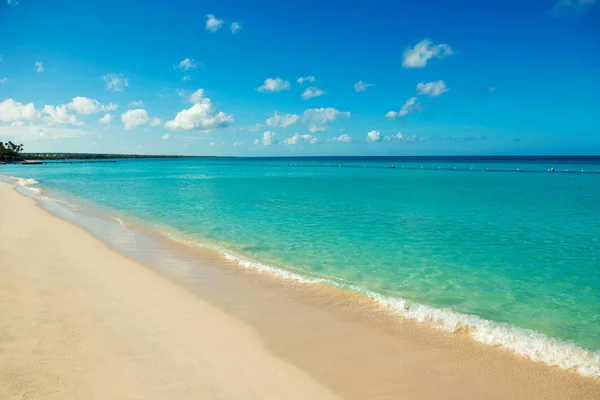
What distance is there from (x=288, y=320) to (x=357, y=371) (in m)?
2.06

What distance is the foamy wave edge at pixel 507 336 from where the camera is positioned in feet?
17.9

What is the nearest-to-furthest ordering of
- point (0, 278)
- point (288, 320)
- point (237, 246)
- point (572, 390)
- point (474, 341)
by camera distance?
point (572, 390) → point (474, 341) → point (288, 320) → point (0, 278) → point (237, 246)

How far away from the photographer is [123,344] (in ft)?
18.4

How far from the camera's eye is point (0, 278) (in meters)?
8.50

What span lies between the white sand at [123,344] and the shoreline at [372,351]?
1.40 feet

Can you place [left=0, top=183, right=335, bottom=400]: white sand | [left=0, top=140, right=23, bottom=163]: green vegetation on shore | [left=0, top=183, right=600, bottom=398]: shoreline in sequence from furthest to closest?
[left=0, top=140, right=23, bottom=163]: green vegetation on shore < [left=0, top=183, right=600, bottom=398]: shoreline < [left=0, top=183, right=335, bottom=400]: white sand

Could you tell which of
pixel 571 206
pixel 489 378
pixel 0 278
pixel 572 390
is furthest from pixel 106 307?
pixel 571 206

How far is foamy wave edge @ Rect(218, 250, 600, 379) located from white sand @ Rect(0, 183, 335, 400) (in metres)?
3.29

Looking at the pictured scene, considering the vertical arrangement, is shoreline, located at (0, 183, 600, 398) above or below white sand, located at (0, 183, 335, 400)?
below

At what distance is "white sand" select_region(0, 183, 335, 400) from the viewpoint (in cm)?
454

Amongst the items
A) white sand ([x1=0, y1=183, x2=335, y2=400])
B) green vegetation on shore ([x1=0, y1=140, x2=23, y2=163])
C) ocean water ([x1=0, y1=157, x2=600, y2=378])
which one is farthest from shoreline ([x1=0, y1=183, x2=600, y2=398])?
green vegetation on shore ([x1=0, y1=140, x2=23, y2=163])

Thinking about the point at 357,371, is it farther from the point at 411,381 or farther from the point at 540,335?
the point at 540,335

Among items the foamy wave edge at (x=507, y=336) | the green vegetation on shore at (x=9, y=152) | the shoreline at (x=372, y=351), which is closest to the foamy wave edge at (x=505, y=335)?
the foamy wave edge at (x=507, y=336)

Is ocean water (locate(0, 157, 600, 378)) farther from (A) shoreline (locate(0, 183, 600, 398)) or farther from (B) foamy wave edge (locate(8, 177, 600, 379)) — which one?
(A) shoreline (locate(0, 183, 600, 398))
